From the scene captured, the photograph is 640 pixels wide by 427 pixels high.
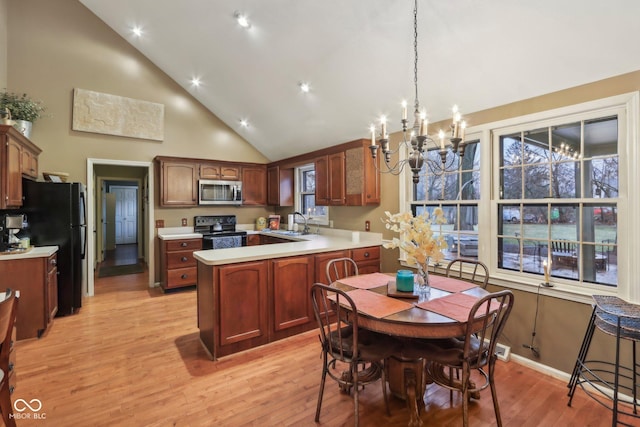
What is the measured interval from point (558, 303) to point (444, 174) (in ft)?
5.21

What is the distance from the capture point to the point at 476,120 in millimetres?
2953

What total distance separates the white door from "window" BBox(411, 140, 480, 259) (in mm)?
9537

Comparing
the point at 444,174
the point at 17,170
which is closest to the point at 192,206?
the point at 17,170

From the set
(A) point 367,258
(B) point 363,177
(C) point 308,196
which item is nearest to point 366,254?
(A) point 367,258

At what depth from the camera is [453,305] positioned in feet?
6.09

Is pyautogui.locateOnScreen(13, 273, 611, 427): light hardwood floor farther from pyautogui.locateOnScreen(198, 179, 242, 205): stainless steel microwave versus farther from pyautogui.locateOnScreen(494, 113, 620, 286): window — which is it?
pyautogui.locateOnScreen(198, 179, 242, 205): stainless steel microwave

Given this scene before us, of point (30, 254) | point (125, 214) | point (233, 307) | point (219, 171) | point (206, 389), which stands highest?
point (219, 171)

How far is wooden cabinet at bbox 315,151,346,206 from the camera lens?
418cm

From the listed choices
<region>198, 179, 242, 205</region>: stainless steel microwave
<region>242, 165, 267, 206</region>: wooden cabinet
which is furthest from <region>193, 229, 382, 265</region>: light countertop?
<region>242, 165, 267, 206</region>: wooden cabinet

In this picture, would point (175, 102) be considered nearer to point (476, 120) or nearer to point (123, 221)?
point (476, 120)

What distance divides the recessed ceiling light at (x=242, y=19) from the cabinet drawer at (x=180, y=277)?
3493mm

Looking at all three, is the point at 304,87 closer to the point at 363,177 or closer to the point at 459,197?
the point at 363,177

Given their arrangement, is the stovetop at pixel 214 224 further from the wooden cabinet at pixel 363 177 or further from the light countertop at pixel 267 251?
the wooden cabinet at pixel 363 177

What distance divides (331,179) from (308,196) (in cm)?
128
